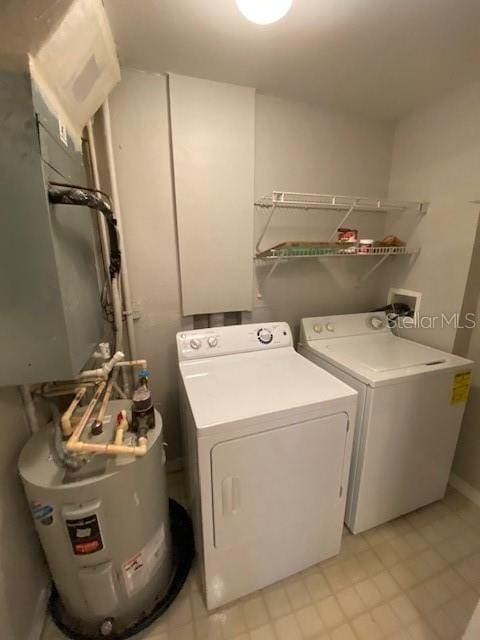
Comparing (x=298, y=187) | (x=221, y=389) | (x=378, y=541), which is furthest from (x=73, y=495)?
(x=298, y=187)

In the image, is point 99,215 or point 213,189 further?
point 213,189

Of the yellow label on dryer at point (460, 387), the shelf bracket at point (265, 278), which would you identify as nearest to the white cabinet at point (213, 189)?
the shelf bracket at point (265, 278)

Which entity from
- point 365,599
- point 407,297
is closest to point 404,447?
point 365,599

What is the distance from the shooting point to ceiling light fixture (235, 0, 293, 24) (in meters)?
0.91

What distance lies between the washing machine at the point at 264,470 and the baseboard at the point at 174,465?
785mm

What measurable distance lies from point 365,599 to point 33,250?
194 cm

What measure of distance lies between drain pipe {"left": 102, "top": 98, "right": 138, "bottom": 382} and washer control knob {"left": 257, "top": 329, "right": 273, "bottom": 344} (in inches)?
30.3

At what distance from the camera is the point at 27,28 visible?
637 mm

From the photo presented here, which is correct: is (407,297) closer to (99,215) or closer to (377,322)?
(377,322)

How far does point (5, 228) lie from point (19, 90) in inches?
13.0

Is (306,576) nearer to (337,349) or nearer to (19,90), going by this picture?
(337,349)

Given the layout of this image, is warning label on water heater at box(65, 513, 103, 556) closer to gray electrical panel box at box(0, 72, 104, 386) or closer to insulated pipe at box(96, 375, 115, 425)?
insulated pipe at box(96, 375, 115, 425)

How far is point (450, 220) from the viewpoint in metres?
1.70

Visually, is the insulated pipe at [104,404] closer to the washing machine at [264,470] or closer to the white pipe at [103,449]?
the white pipe at [103,449]
